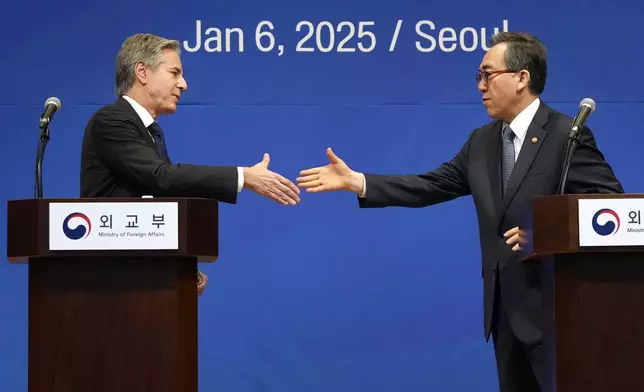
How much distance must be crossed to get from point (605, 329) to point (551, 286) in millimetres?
180

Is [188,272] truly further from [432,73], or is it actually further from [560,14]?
[560,14]

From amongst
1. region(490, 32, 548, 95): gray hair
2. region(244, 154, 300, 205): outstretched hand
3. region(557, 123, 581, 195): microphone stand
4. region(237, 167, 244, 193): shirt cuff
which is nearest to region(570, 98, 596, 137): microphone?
region(557, 123, 581, 195): microphone stand

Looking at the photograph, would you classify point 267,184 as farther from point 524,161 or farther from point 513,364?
point 513,364

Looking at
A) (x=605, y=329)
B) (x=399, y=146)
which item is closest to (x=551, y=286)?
(x=605, y=329)

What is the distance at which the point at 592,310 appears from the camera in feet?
9.12

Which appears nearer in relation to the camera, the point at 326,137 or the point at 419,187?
the point at 419,187

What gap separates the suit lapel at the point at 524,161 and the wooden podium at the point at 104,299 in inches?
42.6

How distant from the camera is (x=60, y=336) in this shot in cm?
279

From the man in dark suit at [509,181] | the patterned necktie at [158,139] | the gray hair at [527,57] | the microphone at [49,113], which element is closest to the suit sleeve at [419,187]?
the man in dark suit at [509,181]

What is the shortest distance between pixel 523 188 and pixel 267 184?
0.82 meters

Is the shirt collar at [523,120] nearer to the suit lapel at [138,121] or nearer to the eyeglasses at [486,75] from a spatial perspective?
the eyeglasses at [486,75]

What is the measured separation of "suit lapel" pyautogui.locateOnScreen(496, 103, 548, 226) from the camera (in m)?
3.40

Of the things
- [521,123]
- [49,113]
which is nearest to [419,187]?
[521,123]

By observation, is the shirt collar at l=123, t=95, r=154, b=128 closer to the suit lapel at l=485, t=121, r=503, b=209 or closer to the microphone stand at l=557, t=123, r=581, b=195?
the suit lapel at l=485, t=121, r=503, b=209
